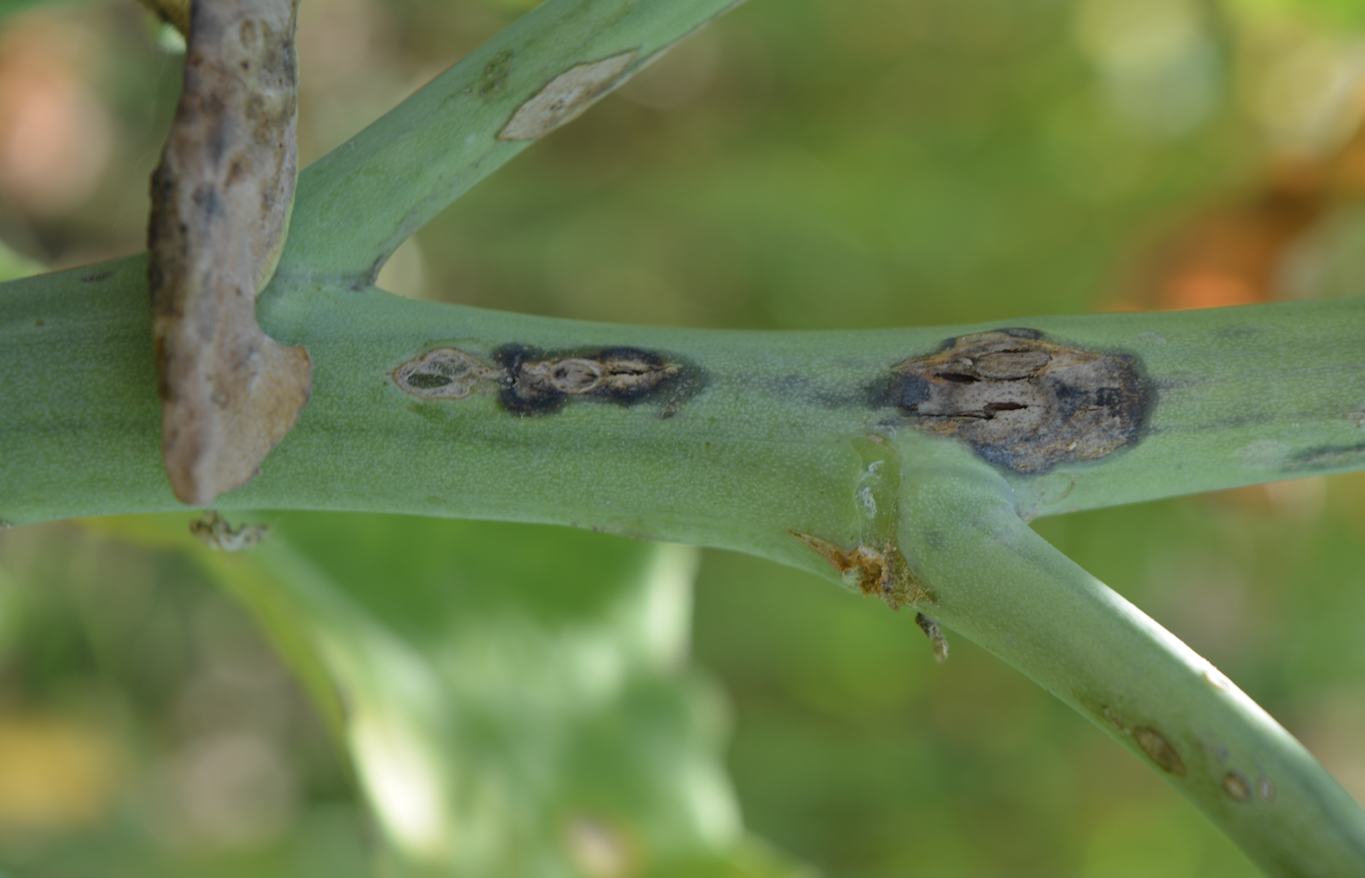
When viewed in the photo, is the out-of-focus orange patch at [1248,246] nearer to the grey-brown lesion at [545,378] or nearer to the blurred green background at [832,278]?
the blurred green background at [832,278]

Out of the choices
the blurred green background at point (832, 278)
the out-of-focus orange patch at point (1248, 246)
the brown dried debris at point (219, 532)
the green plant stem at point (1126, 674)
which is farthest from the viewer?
the blurred green background at point (832, 278)

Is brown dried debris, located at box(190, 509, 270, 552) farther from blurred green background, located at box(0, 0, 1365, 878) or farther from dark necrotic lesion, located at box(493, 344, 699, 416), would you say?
blurred green background, located at box(0, 0, 1365, 878)

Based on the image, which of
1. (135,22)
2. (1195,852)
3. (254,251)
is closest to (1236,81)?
(1195,852)

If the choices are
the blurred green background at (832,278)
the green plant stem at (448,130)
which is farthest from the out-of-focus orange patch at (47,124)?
the green plant stem at (448,130)

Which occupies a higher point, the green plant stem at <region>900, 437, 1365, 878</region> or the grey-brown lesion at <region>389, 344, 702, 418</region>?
the grey-brown lesion at <region>389, 344, 702, 418</region>

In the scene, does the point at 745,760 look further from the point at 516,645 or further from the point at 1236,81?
the point at 1236,81

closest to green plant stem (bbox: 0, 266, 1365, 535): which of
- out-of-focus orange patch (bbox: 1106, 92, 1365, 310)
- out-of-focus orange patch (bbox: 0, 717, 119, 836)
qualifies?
out-of-focus orange patch (bbox: 1106, 92, 1365, 310)

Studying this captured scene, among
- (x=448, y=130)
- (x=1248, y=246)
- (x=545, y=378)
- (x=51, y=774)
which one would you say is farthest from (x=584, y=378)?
(x=51, y=774)
